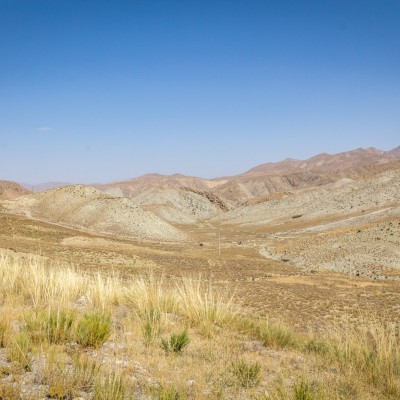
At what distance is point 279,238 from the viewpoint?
70562 millimetres

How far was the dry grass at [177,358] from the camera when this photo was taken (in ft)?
13.0

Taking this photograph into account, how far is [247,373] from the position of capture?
14.7ft

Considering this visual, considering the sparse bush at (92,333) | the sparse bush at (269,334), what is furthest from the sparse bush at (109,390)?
the sparse bush at (269,334)

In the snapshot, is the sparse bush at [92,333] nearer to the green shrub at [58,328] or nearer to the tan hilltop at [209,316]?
the tan hilltop at [209,316]

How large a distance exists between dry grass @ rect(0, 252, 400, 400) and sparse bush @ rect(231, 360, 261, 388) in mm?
12

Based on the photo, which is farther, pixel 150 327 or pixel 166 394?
pixel 150 327

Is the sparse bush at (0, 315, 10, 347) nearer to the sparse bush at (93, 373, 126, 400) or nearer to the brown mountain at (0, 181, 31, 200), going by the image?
the sparse bush at (93, 373, 126, 400)

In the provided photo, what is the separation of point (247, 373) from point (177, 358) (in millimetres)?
962

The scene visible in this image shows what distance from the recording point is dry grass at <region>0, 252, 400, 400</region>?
3955 mm

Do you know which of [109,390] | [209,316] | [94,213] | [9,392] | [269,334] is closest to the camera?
[9,392]

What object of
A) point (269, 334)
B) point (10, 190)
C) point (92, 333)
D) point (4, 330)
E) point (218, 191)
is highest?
point (10, 190)

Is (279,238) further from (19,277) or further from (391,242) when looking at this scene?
(19,277)

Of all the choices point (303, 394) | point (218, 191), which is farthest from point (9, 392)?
point (218, 191)

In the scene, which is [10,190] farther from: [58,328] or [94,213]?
[58,328]
